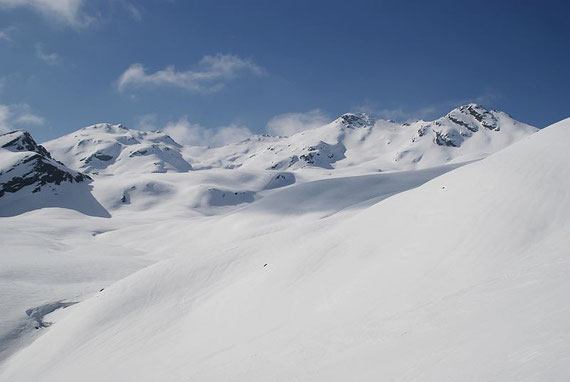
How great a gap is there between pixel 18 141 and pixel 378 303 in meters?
174

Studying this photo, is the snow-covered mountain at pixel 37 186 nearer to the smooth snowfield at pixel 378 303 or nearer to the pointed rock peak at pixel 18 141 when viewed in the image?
the pointed rock peak at pixel 18 141

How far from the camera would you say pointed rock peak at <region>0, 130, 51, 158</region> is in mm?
137625

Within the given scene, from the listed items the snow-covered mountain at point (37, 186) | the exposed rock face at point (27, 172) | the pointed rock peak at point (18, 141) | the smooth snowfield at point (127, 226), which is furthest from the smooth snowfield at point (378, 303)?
the pointed rock peak at point (18, 141)

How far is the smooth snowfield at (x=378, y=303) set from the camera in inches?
276

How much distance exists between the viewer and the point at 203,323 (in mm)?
16625

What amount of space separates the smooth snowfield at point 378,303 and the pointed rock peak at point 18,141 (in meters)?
153

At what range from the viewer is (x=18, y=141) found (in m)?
141

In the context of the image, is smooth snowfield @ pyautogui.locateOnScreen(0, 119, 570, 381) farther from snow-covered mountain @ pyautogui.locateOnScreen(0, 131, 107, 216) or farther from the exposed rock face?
the exposed rock face

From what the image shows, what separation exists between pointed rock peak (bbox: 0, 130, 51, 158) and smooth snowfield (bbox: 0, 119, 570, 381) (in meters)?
153

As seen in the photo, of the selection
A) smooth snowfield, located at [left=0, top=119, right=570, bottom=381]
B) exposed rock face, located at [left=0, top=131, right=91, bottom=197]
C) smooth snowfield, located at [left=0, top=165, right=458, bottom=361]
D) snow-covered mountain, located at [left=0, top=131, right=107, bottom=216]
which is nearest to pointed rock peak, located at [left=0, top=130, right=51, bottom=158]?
exposed rock face, located at [left=0, top=131, right=91, bottom=197]

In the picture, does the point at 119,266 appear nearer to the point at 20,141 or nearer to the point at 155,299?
the point at 155,299

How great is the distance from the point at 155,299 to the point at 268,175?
140268mm

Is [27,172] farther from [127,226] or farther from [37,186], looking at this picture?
[127,226]

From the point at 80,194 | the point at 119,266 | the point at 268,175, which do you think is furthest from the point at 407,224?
the point at 268,175
